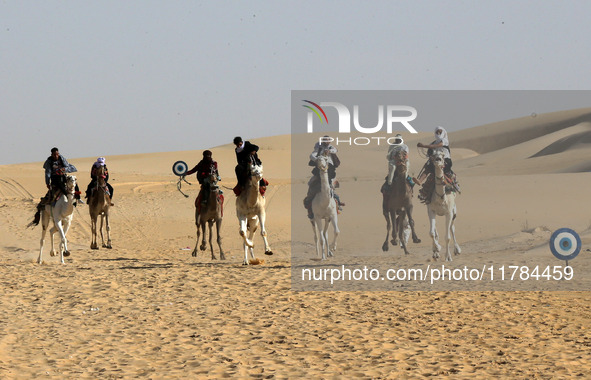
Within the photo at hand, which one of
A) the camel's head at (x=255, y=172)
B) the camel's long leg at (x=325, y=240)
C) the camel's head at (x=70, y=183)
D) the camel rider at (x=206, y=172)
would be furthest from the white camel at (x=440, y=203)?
the camel's head at (x=70, y=183)

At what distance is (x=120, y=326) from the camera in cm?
1214

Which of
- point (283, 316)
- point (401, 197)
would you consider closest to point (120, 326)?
point (283, 316)

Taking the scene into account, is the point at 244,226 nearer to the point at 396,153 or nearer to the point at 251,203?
the point at 251,203

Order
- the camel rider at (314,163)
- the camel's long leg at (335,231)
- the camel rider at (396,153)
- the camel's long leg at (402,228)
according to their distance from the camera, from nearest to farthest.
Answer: the camel's long leg at (335,231) < the camel rider at (314,163) < the camel rider at (396,153) < the camel's long leg at (402,228)

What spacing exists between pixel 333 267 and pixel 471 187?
23.2 metres

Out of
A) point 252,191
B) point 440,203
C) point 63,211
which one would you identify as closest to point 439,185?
point 440,203

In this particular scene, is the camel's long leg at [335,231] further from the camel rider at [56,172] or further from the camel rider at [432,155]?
the camel rider at [56,172]

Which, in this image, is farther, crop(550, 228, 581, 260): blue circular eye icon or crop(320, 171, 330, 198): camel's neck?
crop(320, 171, 330, 198): camel's neck

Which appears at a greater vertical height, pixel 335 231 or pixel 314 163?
pixel 314 163

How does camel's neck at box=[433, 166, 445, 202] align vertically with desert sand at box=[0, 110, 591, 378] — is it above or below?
above

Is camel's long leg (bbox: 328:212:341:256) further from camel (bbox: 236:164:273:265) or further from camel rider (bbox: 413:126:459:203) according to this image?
camel rider (bbox: 413:126:459:203)

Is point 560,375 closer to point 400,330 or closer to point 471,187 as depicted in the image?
point 400,330

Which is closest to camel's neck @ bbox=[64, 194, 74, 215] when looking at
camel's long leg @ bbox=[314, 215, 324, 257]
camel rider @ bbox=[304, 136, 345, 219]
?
camel rider @ bbox=[304, 136, 345, 219]

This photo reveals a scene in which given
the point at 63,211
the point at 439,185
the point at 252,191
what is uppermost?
the point at 439,185
